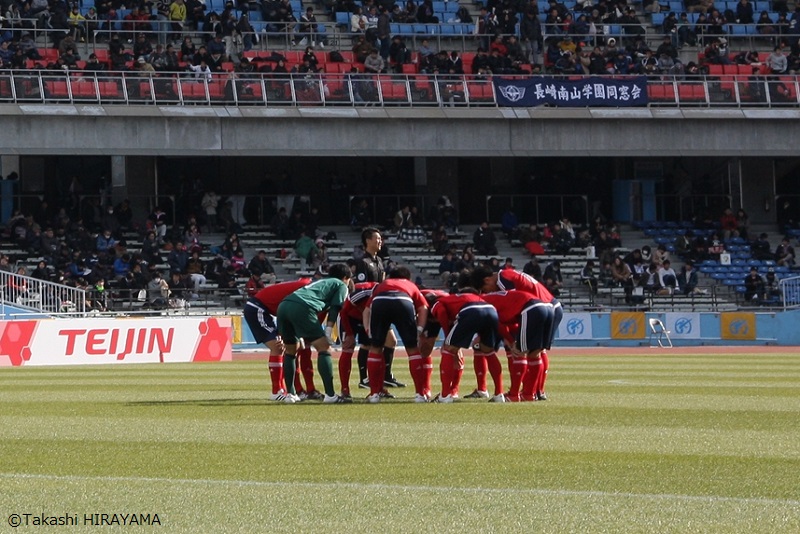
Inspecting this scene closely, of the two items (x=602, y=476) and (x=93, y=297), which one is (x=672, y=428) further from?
(x=93, y=297)

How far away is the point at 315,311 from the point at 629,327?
76.8 feet

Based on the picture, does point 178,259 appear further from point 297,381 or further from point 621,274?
point 297,381

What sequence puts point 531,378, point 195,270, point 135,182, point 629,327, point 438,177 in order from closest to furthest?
1. point 531,378
2. point 629,327
3. point 195,270
4. point 135,182
5. point 438,177

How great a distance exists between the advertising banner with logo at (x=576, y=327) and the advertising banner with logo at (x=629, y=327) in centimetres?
66

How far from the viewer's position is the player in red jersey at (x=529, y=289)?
595 inches

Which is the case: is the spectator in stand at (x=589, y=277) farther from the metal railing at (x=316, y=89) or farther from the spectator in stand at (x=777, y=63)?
the spectator in stand at (x=777, y=63)

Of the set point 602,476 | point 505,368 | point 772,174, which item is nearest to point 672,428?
point 602,476

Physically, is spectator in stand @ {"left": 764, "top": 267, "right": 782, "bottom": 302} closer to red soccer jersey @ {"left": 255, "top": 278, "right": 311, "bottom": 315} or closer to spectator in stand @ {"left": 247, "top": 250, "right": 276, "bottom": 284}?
spectator in stand @ {"left": 247, "top": 250, "right": 276, "bottom": 284}

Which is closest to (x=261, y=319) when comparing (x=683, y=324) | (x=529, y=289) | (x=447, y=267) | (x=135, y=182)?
(x=529, y=289)

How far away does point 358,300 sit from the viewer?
16.1 m

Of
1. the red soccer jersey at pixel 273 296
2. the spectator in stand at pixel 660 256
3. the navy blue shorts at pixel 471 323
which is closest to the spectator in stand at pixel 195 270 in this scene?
the spectator in stand at pixel 660 256

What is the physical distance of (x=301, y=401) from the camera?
15625 mm

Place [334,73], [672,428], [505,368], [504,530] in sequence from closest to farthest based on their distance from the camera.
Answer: [504,530] < [672,428] < [505,368] < [334,73]

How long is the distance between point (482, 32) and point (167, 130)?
1074 cm
